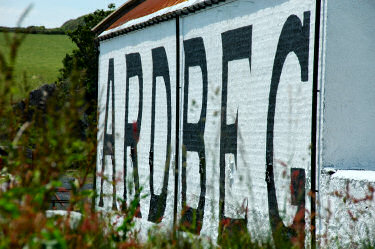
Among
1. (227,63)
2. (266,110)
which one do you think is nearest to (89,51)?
(227,63)

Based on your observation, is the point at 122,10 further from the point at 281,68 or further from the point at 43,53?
the point at 43,53

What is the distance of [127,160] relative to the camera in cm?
1376

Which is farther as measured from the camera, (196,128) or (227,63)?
(196,128)

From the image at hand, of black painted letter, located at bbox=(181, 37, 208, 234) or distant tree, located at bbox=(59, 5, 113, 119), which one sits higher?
distant tree, located at bbox=(59, 5, 113, 119)

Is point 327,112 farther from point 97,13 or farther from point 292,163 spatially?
point 97,13

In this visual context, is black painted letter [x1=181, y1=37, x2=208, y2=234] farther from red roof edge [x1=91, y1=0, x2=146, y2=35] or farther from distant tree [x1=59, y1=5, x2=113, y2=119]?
distant tree [x1=59, y1=5, x2=113, y2=119]

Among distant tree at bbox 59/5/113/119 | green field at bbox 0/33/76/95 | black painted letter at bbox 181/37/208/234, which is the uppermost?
green field at bbox 0/33/76/95

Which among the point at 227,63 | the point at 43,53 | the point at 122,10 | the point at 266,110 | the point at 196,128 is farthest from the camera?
the point at 43,53

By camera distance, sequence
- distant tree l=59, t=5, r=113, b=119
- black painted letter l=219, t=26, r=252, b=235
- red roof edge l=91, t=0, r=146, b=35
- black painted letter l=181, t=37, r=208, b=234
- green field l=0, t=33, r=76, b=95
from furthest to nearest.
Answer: green field l=0, t=33, r=76, b=95, distant tree l=59, t=5, r=113, b=119, red roof edge l=91, t=0, r=146, b=35, black painted letter l=181, t=37, r=208, b=234, black painted letter l=219, t=26, r=252, b=235

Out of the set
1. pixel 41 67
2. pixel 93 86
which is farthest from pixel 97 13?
pixel 41 67

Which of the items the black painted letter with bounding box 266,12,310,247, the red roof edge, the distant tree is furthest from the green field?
the black painted letter with bounding box 266,12,310,247

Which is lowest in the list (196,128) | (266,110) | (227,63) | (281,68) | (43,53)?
(196,128)

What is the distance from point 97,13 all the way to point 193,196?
33559 mm

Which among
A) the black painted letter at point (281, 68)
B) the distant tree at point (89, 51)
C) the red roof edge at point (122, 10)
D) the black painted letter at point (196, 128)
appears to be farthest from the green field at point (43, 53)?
the black painted letter at point (281, 68)
